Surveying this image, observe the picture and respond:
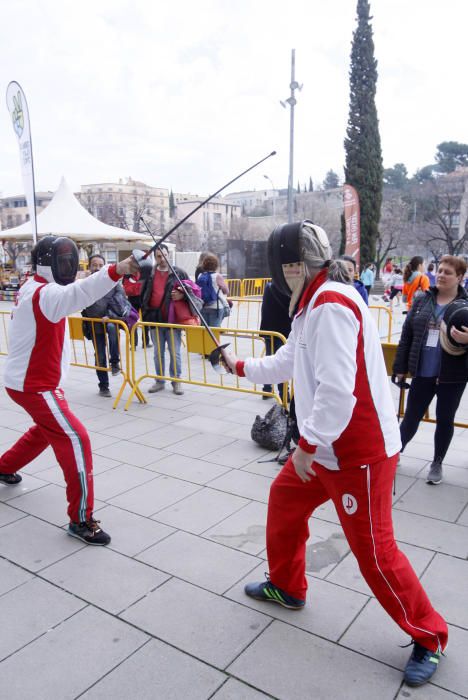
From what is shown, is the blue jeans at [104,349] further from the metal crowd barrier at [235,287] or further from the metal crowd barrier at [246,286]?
the metal crowd barrier at [235,287]

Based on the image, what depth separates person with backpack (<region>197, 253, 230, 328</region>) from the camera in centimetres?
856

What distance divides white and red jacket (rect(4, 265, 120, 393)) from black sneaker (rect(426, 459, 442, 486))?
2.88 metres

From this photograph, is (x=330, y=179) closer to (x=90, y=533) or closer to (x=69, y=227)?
(x=69, y=227)

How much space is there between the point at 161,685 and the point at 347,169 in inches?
1232

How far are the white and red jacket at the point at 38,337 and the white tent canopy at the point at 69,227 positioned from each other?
14141 mm

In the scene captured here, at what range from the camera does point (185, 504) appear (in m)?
3.89

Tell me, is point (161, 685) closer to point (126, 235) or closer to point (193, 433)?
point (193, 433)

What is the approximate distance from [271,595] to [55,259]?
2286 millimetres

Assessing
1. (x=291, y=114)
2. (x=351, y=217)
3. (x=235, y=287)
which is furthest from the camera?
(x=235, y=287)

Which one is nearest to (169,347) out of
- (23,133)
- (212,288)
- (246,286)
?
(212,288)

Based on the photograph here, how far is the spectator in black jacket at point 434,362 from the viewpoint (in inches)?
157

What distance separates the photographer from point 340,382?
6.50 feet

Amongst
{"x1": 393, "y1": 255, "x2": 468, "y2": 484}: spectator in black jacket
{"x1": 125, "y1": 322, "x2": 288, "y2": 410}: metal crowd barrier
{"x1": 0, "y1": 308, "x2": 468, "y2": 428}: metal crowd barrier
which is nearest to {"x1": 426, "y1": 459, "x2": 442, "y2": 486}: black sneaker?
{"x1": 393, "y1": 255, "x2": 468, "y2": 484}: spectator in black jacket

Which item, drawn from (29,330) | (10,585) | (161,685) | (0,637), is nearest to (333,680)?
(161,685)
